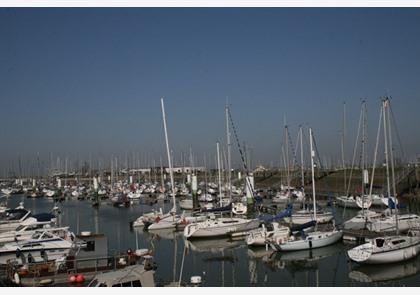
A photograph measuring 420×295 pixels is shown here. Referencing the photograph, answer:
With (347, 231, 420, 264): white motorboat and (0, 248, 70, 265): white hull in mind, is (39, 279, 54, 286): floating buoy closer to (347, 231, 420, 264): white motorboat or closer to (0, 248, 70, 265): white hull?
(0, 248, 70, 265): white hull

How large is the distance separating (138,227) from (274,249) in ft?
27.5

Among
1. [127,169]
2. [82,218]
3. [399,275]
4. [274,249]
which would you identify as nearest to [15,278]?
[274,249]

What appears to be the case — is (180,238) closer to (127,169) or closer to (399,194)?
(399,194)

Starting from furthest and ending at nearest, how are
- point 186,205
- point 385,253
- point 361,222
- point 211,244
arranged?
point 186,205, point 361,222, point 211,244, point 385,253

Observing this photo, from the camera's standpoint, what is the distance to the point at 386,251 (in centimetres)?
1126

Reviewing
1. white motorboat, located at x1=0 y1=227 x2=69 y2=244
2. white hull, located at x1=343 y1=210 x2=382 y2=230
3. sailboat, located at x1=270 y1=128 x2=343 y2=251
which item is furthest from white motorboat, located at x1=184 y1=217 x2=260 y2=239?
white motorboat, located at x1=0 y1=227 x2=69 y2=244

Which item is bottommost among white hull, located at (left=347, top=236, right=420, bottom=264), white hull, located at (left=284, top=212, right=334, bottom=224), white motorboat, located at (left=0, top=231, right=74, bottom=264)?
white hull, located at (left=284, top=212, right=334, bottom=224)

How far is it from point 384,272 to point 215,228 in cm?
695

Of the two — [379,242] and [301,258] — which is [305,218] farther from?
[379,242]

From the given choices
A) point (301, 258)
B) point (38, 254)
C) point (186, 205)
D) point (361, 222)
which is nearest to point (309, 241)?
point (301, 258)

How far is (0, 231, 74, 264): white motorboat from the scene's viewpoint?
38.9 ft

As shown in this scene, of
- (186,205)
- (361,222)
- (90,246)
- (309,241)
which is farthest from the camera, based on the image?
(186,205)

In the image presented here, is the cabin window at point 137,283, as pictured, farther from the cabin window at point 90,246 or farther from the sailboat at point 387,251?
the sailboat at point 387,251

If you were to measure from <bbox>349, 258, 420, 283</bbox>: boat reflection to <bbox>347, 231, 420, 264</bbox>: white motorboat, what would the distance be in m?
0.14
